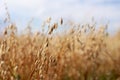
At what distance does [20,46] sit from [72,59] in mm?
1762

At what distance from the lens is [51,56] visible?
2666mm

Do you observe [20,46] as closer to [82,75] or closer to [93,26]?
[93,26]

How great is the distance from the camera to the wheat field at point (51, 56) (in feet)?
9.23

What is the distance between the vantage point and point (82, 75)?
18.5 ft

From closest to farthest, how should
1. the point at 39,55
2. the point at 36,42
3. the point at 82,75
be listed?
the point at 39,55
the point at 36,42
the point at 82,75

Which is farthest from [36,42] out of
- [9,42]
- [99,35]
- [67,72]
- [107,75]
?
[107,75]

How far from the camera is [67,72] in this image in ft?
18.5

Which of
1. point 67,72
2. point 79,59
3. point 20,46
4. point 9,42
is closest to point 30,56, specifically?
point 9,42

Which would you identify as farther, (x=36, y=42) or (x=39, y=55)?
(x=36, y=42)

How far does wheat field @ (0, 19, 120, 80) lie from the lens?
2812 millimetres

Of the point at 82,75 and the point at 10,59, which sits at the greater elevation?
the point at 10,59

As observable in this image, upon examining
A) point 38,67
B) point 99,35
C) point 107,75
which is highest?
point 38,67

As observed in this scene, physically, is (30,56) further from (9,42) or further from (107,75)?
(107,75)

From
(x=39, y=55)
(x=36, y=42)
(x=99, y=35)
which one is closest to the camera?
(x=39, y=55)
